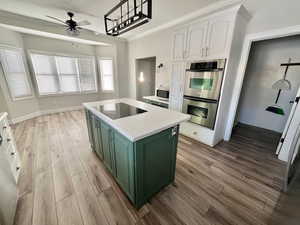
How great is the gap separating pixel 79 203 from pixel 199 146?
7.88ft

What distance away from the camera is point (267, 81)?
3.49 metres

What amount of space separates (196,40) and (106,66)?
4388 millimetres

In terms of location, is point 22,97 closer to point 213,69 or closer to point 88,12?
point 88,12

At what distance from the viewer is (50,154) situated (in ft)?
8.24

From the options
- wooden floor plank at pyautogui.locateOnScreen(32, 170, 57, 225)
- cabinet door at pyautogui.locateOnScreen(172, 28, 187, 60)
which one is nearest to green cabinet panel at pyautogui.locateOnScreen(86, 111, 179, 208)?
wooden floor plank at pyautogui.locateOnScreen(32, 170, 57, 225)

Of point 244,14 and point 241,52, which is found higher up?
point 244,14

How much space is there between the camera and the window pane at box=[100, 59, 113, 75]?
5.61 m

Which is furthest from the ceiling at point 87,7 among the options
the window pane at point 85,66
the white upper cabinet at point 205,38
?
the window pane at point 85,66

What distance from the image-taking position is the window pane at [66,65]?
16.2 ft

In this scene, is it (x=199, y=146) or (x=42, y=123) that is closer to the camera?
(x=199, y=146)

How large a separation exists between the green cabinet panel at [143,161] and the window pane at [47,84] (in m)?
4.65

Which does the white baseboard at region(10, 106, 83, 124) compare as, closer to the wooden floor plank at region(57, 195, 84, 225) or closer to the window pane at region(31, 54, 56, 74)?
the window pane at region(31, 54, 56, 74)

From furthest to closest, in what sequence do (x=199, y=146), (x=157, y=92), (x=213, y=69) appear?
(x=157, y=92) < (x=199, y=146) < (x=213, y=69)

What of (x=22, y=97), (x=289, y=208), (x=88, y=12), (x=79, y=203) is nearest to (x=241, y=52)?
(x=289, y=208)
